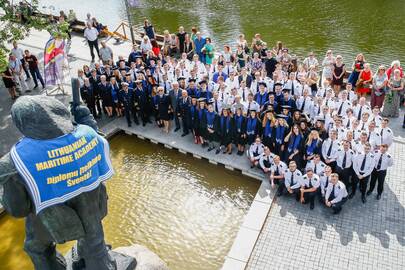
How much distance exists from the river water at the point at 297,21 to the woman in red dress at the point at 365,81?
4293 mm

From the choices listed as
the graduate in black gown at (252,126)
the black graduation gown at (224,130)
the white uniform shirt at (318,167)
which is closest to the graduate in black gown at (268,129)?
the graduate in black gown at (252,126)

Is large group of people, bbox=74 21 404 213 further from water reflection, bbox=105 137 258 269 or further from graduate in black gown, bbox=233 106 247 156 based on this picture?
water reflection, bbox=105 137 258 269

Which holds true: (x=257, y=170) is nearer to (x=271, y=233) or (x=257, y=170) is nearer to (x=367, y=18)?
(x=271, y=233)

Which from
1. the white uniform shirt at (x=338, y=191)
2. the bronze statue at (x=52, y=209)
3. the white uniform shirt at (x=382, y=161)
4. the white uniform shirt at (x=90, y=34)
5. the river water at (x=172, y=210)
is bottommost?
the river water at (x=172, y=210)

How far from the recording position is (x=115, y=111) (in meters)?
12.9

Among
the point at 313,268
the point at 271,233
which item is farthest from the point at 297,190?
the point at 313,268

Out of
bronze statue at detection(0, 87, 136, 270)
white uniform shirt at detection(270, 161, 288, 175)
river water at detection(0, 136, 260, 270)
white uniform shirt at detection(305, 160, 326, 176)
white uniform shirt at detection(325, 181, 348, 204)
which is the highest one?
bronze statue at detection(0, 87, 136, 270)

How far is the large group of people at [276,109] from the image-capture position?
9.05 metres

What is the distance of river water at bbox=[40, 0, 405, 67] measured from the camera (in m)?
17.6

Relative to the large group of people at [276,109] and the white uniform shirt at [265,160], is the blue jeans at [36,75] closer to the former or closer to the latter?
the large group of people at [276,109]

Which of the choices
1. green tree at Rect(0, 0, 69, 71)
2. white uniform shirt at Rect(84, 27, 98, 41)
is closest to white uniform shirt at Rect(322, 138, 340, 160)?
green tree at Rect(0, 0, 69, 71)

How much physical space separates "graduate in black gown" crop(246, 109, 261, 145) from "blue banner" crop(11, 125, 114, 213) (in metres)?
6.38

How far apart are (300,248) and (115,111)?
23.8ft

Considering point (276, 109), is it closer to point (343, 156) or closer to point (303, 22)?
point (343, 156)
